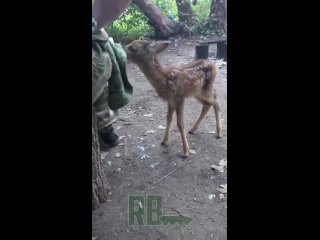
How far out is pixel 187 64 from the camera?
1846 millimetres

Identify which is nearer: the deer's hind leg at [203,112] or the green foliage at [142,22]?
the green foliage at [142,22]

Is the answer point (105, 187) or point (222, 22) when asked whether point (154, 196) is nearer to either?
point (105, 187)

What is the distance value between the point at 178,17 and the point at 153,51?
0.58 ft

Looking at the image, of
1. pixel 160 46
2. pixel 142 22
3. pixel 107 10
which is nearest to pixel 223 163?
pixel 160 46

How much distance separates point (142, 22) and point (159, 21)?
2.7 inches

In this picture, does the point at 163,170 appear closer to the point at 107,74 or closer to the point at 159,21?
the point at 107,74

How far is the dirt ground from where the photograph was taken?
1.66m

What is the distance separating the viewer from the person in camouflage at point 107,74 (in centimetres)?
167

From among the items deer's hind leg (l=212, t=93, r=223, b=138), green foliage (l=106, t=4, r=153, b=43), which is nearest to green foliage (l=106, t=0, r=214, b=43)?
green foliage (l=106, t=4, r=153, b=43)

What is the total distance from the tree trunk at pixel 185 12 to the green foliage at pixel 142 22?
0.7 inches

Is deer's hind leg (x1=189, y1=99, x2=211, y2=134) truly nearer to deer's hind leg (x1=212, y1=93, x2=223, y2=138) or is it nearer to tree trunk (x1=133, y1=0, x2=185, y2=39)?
deer's hind leg (x1=212, y1=93, x2=223, y2=138)

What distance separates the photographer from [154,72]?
74.5 inches

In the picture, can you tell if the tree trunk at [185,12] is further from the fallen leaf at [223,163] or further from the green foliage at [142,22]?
the fallen leaf at [223,163]

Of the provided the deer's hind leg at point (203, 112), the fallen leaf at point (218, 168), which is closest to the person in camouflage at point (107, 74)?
the deer's hind leg at point (203, 112)
